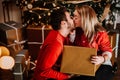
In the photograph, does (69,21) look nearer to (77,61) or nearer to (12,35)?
(77,61)

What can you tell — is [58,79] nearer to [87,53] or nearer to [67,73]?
[67,73]

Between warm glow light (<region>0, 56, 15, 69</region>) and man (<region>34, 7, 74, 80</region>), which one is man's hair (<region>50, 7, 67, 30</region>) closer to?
man (<region>34, 7, 74, 80</region>)

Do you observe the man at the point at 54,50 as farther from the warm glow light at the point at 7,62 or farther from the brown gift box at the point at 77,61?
the warm glow light at the point at 7,62

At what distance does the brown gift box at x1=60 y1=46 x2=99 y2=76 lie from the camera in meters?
1.69

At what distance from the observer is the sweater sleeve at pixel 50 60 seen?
1662mm

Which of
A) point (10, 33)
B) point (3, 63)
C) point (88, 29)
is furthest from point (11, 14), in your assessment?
point (88, 29)

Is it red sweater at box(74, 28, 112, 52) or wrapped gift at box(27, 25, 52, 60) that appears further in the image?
wrapped gift at box(27, 25, 52, 60)

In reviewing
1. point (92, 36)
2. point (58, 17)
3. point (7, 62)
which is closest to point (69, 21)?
point (58, 17)

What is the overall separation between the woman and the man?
10 cm

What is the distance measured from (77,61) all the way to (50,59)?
192 mm

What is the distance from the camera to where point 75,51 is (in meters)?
1.69

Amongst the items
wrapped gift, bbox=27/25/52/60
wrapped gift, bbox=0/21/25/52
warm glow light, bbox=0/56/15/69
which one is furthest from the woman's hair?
wrapped gift, bbox=0/21/25/52

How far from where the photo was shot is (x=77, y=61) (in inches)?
67.3

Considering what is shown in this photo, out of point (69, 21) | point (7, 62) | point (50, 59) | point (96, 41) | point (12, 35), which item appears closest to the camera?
point (50, 59)
